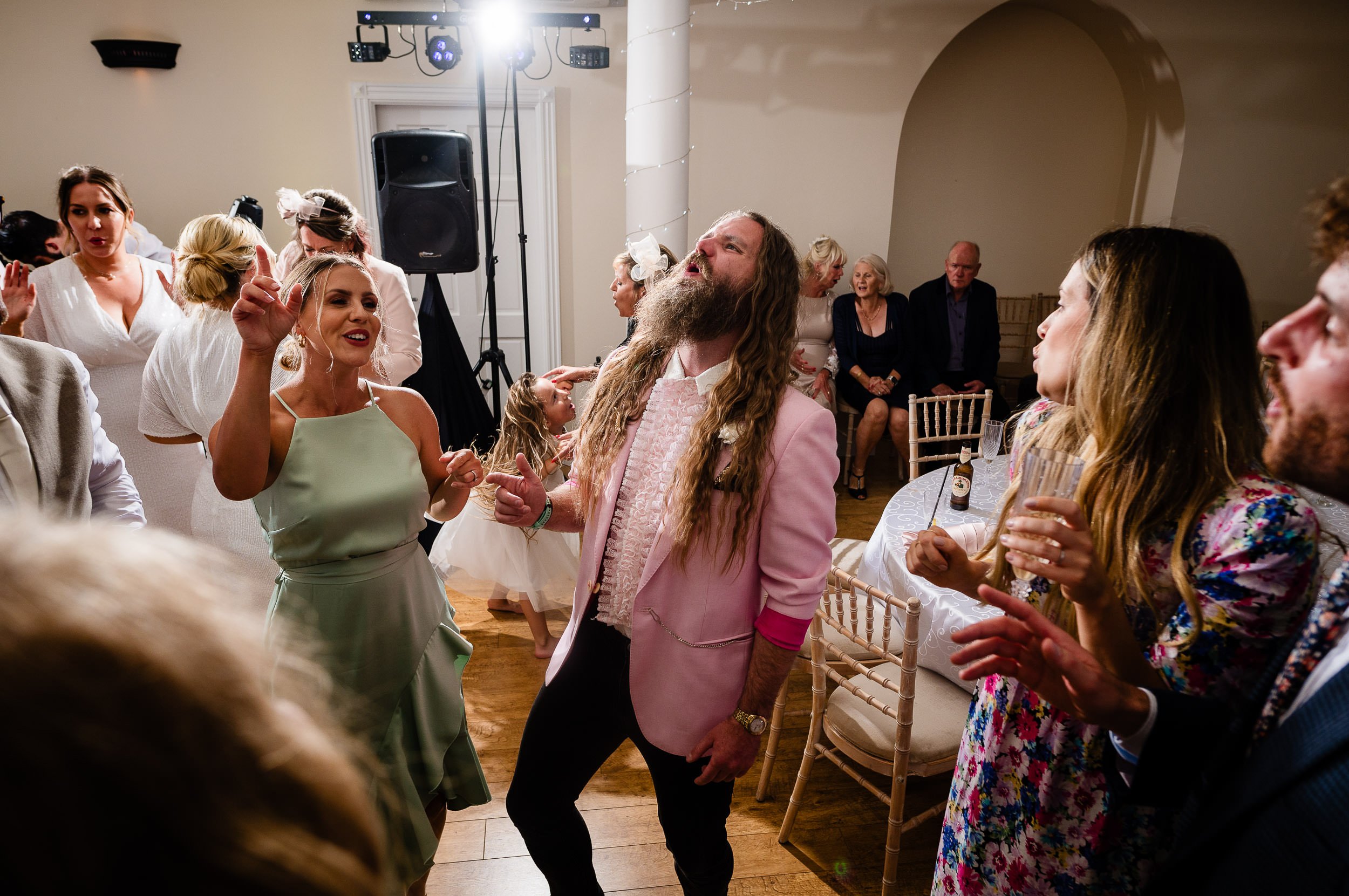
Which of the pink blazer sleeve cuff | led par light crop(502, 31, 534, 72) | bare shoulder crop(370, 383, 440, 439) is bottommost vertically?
the pink blazer sleeve cuff

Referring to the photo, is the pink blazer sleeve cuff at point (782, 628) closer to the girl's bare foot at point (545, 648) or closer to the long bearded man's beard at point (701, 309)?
the long bearded man's beard at point (701, 309)

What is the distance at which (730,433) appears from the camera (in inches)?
54.9

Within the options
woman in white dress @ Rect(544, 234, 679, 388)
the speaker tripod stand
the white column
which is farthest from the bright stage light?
woman in white dress @ Rect(544, 234, 679, 388)

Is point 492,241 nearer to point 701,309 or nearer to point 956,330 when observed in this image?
point 701,309

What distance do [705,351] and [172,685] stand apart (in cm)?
128

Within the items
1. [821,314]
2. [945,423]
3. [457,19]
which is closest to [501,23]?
[457,19]

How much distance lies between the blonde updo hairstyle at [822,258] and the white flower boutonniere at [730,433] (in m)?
4.09

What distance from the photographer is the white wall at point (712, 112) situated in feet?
15.9

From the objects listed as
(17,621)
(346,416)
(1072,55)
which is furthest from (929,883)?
(1072,55)

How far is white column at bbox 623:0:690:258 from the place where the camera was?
159 inches

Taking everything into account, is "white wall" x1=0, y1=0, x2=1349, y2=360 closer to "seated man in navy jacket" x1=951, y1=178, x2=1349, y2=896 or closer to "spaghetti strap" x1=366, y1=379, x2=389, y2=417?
"spaghetti strap" x1=366, y1=379, x2=389, y2=417

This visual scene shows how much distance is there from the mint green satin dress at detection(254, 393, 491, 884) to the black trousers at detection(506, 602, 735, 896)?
0.86ft

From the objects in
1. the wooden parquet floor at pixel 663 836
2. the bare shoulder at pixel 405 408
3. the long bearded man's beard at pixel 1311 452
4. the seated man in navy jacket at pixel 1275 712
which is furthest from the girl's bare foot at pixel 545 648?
the long bearded man's beard at pixel 1311 452

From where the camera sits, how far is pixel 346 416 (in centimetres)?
158
